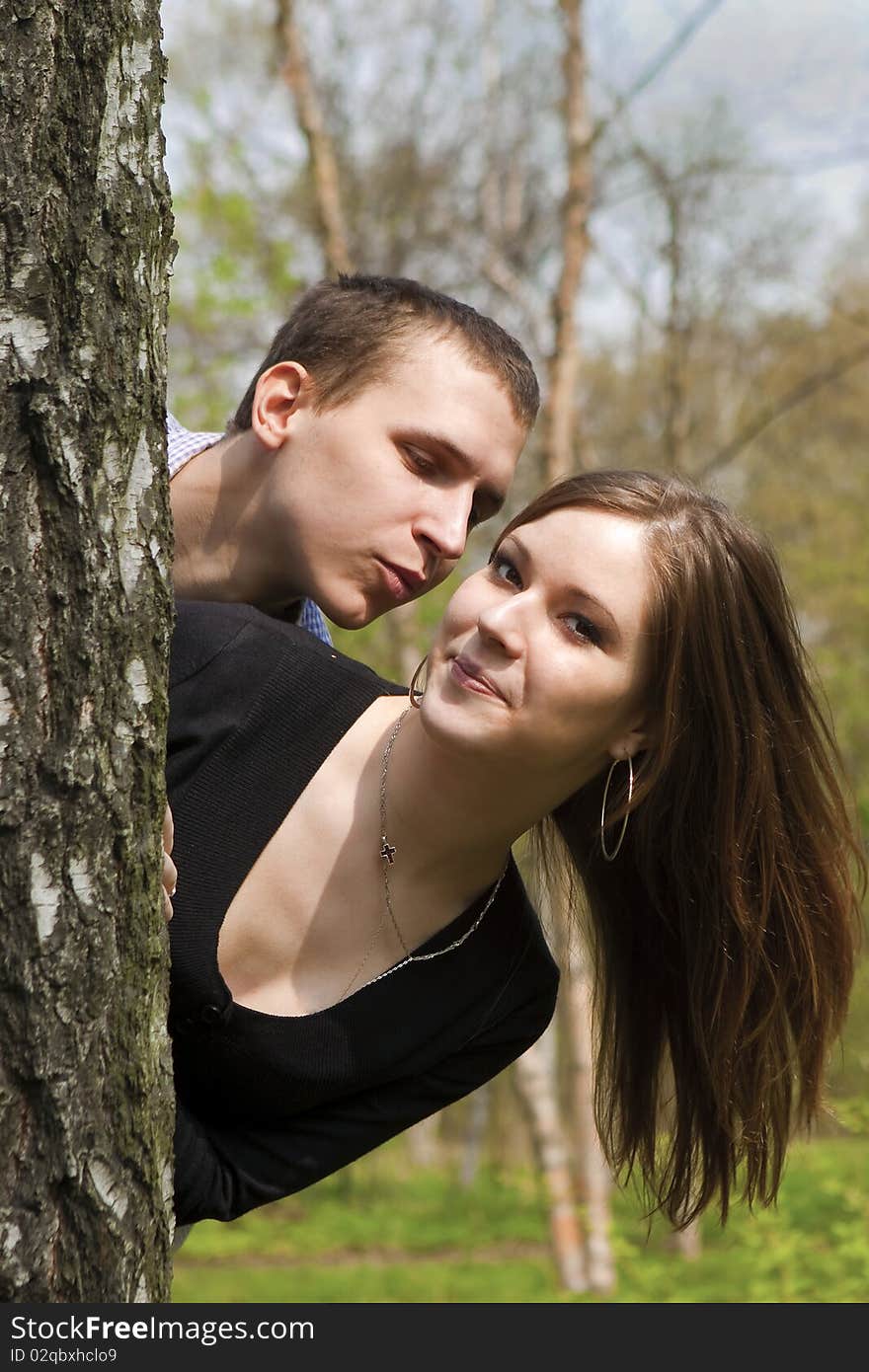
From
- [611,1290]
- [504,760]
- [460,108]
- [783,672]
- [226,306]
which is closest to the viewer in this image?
[504,760]

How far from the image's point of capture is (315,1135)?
2051 mm

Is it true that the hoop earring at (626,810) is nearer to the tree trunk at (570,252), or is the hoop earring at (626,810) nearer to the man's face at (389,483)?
the man's face at (389,483)

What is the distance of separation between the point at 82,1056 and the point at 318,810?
0.69 m

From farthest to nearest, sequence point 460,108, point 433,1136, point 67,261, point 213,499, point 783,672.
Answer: point 433,1136, point 460,108, point 213,499, point 783,672, point 67,261

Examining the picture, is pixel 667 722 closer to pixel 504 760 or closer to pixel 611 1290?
pixel 504 760

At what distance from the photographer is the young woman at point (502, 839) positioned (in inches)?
74.1

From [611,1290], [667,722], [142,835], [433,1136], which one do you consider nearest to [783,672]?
[667,722]

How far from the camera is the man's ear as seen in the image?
2.29 metres

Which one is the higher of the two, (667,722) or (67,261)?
(67,261)

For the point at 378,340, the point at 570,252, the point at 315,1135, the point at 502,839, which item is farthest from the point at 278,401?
the point at 570,252

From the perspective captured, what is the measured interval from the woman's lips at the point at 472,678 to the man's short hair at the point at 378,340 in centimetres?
57

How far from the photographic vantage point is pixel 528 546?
77.3 inches

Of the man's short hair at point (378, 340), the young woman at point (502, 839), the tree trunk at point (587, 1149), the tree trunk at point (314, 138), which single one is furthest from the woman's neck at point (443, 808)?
the tree trunk at point (587, 1149)

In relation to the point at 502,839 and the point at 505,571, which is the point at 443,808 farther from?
the point at 505,571
